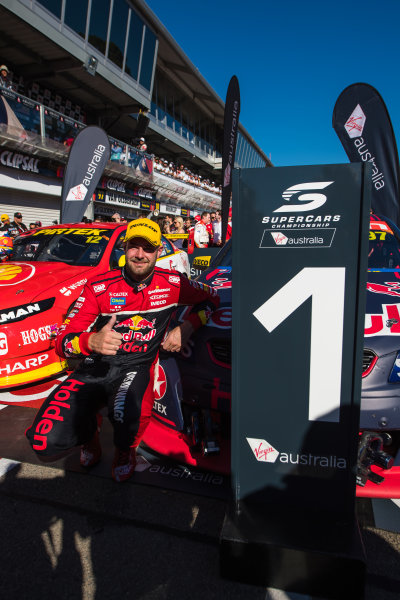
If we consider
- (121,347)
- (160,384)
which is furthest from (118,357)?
(160,384)

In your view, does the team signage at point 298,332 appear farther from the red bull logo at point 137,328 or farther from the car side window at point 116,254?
the car side window at point 116,254

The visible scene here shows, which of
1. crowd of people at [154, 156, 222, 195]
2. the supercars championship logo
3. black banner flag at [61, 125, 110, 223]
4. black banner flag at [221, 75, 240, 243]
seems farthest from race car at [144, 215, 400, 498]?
crowd of people at [154, 156, 222, 195]

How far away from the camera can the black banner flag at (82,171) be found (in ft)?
26.4

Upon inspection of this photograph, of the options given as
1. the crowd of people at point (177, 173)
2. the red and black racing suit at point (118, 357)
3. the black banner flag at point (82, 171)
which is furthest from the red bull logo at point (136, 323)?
the crowd of people at point (177, 173)

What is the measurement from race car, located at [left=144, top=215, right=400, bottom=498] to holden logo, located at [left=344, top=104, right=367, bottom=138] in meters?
5.08

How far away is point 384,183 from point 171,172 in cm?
2010

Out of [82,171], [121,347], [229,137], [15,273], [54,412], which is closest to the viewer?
[54,412]

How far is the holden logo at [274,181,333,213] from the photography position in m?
1.41

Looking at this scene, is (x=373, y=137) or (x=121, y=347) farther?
(x=373, y=137)

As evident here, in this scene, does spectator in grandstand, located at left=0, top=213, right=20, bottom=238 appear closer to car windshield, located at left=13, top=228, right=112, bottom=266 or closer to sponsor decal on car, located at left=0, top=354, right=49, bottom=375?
car windshield, located at left=13, top=228, right=112, bottom=266

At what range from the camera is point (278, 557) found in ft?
4.83

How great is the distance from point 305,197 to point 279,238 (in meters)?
0.18

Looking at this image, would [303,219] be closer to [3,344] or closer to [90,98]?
[3,344]

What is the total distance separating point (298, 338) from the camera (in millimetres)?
1494
